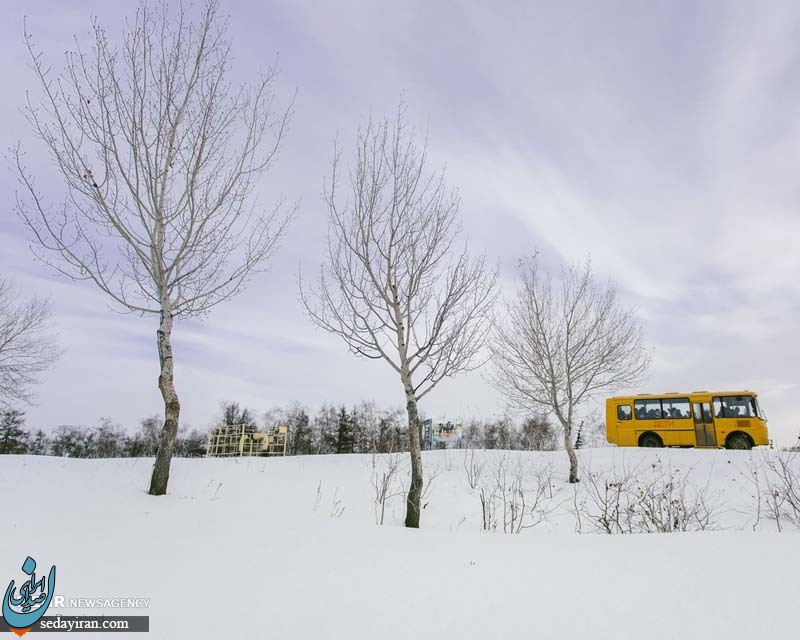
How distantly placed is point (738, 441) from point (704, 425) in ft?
→ 3.37

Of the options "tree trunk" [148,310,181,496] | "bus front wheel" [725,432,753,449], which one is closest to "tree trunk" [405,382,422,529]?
"tree trunk" [148,310,181,496]

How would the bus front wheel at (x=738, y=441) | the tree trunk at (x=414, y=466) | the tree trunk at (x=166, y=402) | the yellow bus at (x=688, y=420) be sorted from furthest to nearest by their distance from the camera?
the yellow bus at (x=688, y=420)
the bus front wheel at (x=738, y=441)
the tree trunk at (x=166, y=402)
the tree trunk at (x=414, y=466)

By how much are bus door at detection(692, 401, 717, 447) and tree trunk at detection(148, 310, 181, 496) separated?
54.5ft

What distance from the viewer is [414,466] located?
6371 mm

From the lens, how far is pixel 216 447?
2383cm

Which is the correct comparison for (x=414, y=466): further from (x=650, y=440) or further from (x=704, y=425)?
(x=704, y=425)

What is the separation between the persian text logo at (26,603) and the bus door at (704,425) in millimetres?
18182

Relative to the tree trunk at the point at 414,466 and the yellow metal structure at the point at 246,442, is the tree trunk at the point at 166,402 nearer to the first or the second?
the tree trunk at the point at 414,466

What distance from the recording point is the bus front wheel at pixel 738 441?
14.8 meters

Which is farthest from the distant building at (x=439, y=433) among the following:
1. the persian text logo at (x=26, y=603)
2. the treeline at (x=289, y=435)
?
the persian text logo at (x=26, y=603)

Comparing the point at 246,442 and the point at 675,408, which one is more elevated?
the point at 675,408

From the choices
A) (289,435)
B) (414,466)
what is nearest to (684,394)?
(414,466)

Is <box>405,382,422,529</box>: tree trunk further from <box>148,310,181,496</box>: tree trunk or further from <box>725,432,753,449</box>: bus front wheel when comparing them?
<box>725,432,753,449</box>: bus front wheel

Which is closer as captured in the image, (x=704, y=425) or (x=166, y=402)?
(x=166, y=402)
